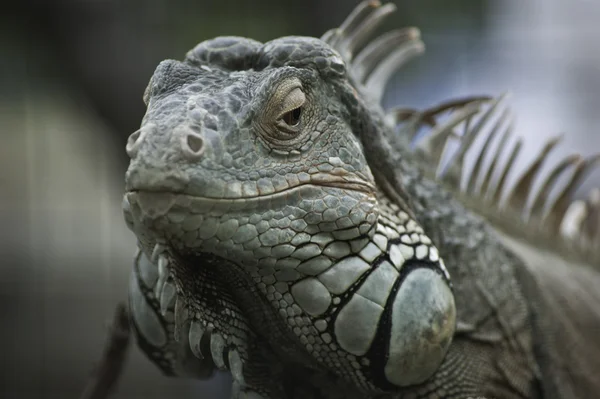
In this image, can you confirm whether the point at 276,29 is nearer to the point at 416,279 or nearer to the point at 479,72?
the point at 479,72

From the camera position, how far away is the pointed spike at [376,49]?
2.82 meters

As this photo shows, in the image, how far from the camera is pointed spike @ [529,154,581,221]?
11.8 feet

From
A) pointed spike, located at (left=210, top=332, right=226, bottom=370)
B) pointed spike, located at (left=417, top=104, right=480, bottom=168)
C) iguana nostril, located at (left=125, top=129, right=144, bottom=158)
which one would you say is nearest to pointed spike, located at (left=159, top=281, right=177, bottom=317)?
pointed spike, located at (left=210, top=332, right=226, bottom=370)

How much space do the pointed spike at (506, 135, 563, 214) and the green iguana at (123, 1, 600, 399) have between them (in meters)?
0.82

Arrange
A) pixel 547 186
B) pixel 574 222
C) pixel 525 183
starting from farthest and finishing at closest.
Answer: pixel 574 222
pixel 547 186
pixel 525 183

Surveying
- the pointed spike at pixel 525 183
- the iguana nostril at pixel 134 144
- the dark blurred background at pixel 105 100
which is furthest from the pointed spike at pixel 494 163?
the dark blurred background at pixel 105 100

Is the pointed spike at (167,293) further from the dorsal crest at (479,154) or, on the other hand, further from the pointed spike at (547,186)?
the pointed spike at (547,186)

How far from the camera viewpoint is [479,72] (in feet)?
26.5

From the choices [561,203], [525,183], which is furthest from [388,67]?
[561,203]

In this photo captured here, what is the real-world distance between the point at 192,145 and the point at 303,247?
0.43m

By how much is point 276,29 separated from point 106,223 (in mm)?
5393

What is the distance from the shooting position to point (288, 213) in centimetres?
189

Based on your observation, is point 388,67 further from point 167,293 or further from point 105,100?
point 105,100

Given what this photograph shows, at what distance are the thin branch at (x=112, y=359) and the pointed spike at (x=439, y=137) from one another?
1.48 metres
